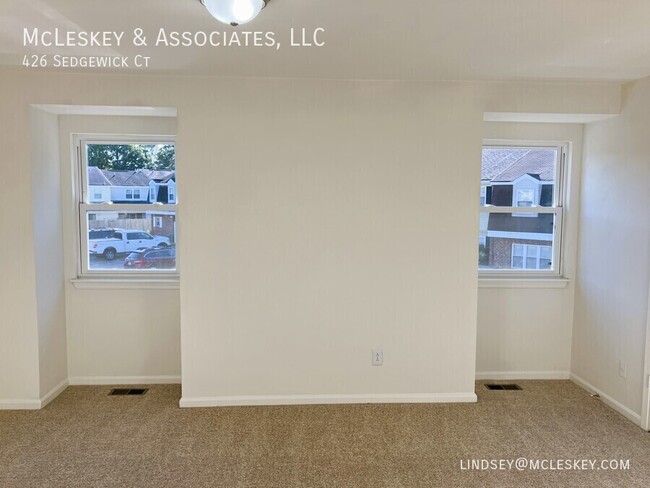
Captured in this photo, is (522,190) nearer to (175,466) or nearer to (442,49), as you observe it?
(442,49)

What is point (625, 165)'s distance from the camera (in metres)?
3.03

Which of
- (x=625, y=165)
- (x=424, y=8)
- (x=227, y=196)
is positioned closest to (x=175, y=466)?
(x=227, y=196)

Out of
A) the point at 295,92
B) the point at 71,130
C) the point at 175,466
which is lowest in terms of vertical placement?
the point at 175,466

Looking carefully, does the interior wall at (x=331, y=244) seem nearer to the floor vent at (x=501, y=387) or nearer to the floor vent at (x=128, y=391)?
the floor vent at (x=501, y=387)

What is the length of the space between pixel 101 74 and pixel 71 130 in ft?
2.30

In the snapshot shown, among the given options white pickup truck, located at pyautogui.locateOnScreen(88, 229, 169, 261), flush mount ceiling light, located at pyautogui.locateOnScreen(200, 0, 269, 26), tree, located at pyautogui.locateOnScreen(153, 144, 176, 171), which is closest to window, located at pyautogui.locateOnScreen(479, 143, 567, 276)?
flush mount ceiling light, located at pyautogui.locateOnScreen(200, 0, 269, 26)

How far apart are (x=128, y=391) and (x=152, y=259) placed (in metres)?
1.08

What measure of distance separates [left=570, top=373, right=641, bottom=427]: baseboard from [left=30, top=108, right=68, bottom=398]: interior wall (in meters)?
4.25

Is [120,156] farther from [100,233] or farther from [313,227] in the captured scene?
[313,227]

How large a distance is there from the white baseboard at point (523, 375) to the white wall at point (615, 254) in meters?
0.13

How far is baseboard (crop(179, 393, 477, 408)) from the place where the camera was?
3052 millimetres

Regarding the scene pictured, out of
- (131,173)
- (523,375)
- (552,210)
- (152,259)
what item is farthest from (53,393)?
(552,210)

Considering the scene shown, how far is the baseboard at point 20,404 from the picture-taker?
298 cm

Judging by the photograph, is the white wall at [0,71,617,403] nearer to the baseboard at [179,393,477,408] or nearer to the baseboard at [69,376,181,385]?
the baseboard at [179,393,477,408]
